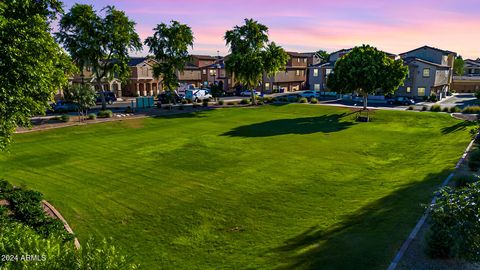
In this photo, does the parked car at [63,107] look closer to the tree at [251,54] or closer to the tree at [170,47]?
the tree at [170,47]

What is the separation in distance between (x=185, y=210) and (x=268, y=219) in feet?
15.0

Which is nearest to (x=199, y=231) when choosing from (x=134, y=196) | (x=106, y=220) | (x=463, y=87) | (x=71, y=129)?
(x=106, y=220)

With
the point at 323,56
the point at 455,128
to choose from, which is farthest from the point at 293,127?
the point at 323,56

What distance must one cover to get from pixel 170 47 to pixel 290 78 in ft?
161

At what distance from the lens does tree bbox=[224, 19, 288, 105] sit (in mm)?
65812

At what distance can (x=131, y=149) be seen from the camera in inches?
1323

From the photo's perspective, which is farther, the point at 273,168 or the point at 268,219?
the point at 273,168

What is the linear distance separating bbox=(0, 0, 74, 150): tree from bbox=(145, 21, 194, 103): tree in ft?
136

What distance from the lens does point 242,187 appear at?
75.9 feet

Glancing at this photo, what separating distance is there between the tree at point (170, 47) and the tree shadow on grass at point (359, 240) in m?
48.7

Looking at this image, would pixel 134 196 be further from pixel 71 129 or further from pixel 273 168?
pixel 71 129

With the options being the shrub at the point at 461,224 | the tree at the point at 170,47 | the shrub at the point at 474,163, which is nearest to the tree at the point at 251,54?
the tree at the point at 170,47

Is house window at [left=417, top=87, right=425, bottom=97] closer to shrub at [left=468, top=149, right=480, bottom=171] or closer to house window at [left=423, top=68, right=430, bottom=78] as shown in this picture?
house window at [left=423, top=68, right=430, bottom=78]

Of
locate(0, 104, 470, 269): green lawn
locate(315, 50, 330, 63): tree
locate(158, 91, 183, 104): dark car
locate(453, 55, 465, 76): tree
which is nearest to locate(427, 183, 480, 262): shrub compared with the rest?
locate(0, 104, 470, 269): green lawn
